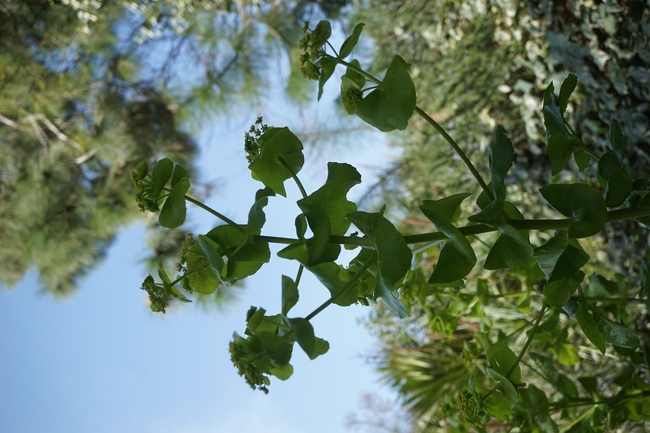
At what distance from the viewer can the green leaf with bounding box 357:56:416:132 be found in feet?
0.75

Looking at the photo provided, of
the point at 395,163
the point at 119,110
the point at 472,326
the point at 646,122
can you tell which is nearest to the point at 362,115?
the point at 646,122

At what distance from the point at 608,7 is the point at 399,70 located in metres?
0.44

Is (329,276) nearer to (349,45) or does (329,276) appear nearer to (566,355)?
(349,45)

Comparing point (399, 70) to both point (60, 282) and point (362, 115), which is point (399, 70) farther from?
point (60, 282)

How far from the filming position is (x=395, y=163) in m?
1.19

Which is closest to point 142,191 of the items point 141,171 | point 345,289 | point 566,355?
point 141,171

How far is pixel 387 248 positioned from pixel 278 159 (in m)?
0.07

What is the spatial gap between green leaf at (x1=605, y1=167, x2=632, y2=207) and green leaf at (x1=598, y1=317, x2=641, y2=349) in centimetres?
6

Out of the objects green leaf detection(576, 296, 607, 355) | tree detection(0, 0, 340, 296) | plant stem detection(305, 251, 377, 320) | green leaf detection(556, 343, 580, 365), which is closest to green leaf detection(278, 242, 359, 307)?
plant stem detection(305, 251, 377, 320)

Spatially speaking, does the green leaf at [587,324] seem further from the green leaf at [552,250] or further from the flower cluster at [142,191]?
the flower cluster at [142,191]

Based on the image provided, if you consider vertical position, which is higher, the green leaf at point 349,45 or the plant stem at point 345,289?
the green leaf at point 349,45

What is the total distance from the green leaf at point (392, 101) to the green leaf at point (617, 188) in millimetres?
92

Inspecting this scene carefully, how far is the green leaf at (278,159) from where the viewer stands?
0.24 meters

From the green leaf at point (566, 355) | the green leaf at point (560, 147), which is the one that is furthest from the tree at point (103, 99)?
the green leaf at point (560, 147)
